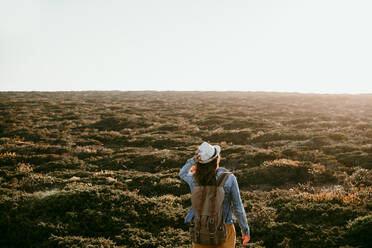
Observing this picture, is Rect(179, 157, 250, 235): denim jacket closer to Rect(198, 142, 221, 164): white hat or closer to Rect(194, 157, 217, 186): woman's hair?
Rect(194, 157, 217, 186): woman's hair

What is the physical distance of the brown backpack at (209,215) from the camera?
4.59 metres

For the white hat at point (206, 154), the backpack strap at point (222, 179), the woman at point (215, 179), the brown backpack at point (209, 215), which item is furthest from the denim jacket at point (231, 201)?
the white hat at point (206, 154)

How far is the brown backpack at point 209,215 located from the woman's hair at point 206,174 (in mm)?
84

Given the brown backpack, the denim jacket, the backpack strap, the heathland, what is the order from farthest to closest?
the heathland
the denim jacket
the backpack strap
the brown backpack

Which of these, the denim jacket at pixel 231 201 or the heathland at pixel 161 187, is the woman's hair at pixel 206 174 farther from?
the heathland at pixel 161 187

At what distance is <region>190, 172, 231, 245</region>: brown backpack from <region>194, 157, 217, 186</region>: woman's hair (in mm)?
84

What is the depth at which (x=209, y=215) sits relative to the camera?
459cm

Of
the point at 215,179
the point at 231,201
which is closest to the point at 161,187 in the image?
the point at 231,201

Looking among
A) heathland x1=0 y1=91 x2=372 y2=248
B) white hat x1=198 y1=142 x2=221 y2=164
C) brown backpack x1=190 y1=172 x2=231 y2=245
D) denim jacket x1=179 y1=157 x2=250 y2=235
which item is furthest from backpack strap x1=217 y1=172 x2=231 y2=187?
heathland x1=0 y1=91 x2=372 y2=248

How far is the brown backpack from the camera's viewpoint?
4.59 m

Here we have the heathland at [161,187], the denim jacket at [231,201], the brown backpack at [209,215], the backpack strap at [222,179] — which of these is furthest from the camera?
the heathland at [161,187]

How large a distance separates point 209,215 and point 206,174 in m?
0.65

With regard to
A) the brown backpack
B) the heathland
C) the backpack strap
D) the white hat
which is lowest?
the heathland

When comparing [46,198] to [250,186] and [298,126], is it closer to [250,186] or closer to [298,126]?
[250,186]
